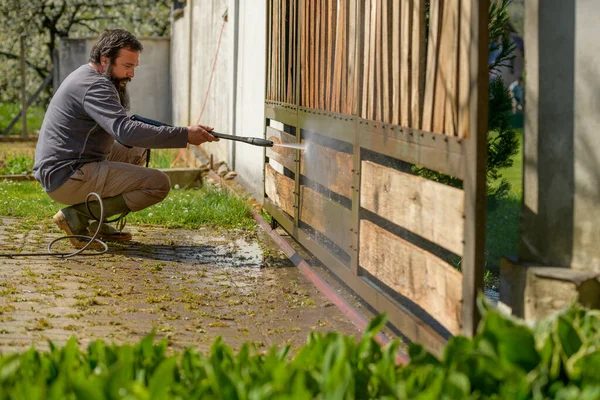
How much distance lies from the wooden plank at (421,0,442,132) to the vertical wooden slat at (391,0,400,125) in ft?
1.35

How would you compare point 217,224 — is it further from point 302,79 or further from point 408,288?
point 408,288

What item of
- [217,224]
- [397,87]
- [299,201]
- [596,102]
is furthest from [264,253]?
[596,102]

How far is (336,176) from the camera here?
5.81 metres

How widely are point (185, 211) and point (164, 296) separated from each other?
314 centimetres

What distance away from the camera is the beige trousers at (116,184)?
6.96 metres

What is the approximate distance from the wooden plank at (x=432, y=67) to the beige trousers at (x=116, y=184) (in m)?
3.38

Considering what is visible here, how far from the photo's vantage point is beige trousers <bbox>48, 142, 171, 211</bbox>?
22.8ft

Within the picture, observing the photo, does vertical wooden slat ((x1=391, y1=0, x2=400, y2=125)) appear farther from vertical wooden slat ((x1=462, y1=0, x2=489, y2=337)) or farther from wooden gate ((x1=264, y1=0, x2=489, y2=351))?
vertical wooden slat ((x1=462, y1=0, x2=489, y2=337))

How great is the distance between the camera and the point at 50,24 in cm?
2125

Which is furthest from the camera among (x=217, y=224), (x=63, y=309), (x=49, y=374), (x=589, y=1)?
(x=217, y=224)

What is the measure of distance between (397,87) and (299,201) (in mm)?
2311

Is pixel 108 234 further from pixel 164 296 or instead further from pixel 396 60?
pixel 396 60

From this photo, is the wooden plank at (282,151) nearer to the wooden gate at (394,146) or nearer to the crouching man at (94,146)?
the wooden gate at (394,146)

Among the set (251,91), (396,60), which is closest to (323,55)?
(396,60)
